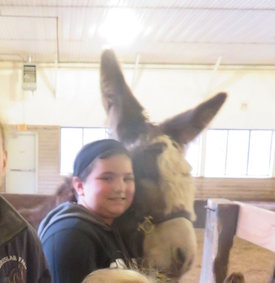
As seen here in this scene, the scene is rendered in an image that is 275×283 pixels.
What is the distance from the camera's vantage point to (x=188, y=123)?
36.9 inches

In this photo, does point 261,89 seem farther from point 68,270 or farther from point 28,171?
point 28,171

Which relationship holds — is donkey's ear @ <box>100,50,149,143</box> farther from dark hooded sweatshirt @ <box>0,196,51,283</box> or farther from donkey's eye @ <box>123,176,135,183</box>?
dark hooded sweatshirt @ <box>0,196,51,283</box>

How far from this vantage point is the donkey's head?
876 millimetres

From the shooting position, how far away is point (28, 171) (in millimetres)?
4094

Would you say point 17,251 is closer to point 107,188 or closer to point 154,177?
point 107,188

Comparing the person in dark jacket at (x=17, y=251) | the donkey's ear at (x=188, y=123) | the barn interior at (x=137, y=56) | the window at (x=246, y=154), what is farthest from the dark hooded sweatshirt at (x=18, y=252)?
the window at (x=246, y=154)

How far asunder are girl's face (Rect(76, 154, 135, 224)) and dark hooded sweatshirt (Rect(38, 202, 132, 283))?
42mm

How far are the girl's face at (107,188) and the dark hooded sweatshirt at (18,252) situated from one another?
0.18 metres

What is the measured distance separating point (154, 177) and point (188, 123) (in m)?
0.19

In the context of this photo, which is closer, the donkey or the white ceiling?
the donkey

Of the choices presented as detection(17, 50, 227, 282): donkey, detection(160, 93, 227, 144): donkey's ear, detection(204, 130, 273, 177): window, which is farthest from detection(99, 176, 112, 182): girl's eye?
detection(204, 130, 273, 177): window

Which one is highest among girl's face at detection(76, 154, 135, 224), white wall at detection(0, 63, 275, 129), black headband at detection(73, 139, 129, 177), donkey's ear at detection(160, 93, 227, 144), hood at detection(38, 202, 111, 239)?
white wall at detection(0, 63, 275, 129)

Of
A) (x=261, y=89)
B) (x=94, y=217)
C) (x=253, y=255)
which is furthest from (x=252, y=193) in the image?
(x=94, y=217)

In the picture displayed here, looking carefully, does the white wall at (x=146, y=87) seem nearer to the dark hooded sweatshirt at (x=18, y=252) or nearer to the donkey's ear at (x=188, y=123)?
the donkey's ear at (x=188, y=123)
